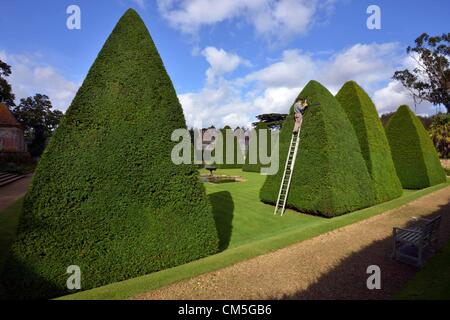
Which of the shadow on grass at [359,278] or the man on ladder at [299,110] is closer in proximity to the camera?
the shadow on grass at [359,278]

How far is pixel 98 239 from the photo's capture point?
4.65 metres

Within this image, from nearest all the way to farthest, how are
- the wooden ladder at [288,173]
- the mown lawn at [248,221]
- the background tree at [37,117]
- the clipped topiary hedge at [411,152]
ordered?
the mown lawn at [248,221] < the wooden ladder at [288,173] < the clipped topiary hedge at [411,152] < the background tree at [37,117]


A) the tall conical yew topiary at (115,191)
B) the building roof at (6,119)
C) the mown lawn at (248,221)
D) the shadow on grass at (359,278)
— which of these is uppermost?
the building roof at (6,119)

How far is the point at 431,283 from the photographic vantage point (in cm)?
456

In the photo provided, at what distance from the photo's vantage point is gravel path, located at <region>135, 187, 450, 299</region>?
4.61 metres

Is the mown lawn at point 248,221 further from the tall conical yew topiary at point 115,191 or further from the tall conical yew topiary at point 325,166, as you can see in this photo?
the tall conical yew topiary at point 115,191

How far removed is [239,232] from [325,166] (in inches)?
172

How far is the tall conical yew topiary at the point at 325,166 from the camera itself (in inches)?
389

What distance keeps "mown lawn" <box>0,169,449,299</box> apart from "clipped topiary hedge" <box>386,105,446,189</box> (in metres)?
4.31

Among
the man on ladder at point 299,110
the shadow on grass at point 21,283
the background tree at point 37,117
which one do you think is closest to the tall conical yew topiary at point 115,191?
the shadow on grass at point 21,283

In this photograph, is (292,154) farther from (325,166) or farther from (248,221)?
(248,221)

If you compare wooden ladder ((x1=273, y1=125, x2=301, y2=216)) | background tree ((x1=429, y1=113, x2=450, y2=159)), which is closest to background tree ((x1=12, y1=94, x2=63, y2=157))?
wooden ladder ((x1=273, y1=125, x2=301, y2=216))

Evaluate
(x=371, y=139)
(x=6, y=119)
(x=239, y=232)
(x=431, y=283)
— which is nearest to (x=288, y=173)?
(x=239, y=232)
